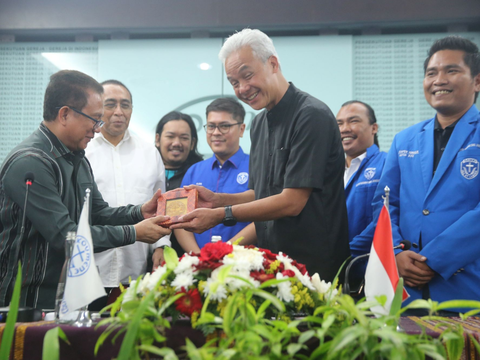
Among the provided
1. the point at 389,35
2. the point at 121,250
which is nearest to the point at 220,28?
the point at 389,35

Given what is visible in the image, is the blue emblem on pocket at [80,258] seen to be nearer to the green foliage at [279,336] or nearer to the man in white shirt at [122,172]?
the green foliage at [279,336]

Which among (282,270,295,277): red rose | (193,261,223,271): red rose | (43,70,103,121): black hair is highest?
(43,70,103,121): black hair

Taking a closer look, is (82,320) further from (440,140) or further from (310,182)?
(440,140)

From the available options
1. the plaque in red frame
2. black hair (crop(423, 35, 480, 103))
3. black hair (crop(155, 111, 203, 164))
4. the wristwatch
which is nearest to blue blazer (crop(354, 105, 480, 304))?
black hair (crop(423, 35, 480, 103))

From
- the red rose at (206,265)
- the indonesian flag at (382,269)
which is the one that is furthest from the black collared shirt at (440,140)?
the red rose at (206,265)

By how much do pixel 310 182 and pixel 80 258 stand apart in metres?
1.14

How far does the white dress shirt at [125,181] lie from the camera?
2.98 metres

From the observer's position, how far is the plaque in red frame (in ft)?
8.03

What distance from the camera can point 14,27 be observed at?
505 centimetres

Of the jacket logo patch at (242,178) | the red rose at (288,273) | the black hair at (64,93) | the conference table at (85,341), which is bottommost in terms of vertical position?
the conference table at (85,341)

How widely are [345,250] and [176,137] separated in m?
1.78

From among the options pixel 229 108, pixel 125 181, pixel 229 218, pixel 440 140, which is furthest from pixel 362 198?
pixel 125 181

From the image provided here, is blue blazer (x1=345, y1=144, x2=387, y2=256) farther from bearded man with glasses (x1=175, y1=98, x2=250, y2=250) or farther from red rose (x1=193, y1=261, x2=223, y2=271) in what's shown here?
red rose (x1=193, y1=261, x2=223, y2=271)

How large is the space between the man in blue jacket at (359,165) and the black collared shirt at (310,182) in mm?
456
